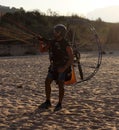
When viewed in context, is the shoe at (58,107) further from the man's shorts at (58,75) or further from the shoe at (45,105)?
the man's shorts at (58,75)

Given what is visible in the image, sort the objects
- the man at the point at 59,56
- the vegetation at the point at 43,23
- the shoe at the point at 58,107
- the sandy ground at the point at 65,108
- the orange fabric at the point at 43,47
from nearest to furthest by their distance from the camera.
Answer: the sandy ground at the point at 65,108, the man at the point at 59,56, the shoe at the point at 58,107, the orange fabric at the point at 43,47, the vegetation at the point at 43,23

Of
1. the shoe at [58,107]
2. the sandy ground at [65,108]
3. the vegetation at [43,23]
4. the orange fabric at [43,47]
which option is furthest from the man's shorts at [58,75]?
the vegetation at [43,23]

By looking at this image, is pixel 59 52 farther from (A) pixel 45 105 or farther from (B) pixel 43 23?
(B) pixel 43 23

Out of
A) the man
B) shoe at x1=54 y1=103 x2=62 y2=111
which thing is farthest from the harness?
shoe at x1=54 y1=103 x2=62 y2=111

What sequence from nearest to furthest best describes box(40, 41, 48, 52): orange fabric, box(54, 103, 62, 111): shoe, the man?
the man, box(54, 103, 62, 111): shoe, box(40, 41, 48, 52): orange fabric

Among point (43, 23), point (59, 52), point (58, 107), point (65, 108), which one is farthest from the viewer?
point (43, 23)

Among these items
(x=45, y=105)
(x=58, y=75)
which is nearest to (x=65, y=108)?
(x=45, y=105)

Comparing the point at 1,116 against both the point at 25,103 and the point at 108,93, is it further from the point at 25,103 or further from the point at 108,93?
the point at 108,93

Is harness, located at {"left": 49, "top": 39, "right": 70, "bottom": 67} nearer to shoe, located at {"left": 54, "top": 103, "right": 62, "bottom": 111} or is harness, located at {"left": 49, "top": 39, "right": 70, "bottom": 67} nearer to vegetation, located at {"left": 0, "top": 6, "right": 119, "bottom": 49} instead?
shoe, located at {"left": 54, "top": 103, "right": 62, "bottom": 111}

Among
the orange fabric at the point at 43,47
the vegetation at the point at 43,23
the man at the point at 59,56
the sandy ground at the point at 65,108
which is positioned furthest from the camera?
the vegetation at the point at 43,23

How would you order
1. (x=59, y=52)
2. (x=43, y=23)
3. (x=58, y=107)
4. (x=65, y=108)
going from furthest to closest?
(x=43, y=23) → (x=65, y=108) → (x=58, y=107) → (x=59, y=52)

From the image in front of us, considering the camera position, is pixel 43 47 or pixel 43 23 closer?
pixel 43 47

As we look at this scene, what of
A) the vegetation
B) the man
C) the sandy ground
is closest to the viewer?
the sandy ground

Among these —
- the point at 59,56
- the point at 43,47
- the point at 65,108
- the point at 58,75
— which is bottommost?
the point at 65,108
